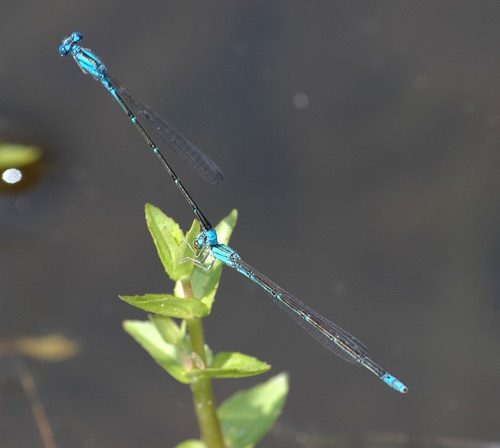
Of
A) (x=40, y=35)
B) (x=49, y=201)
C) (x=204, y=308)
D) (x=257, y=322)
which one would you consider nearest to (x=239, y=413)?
(x=204, y=308)

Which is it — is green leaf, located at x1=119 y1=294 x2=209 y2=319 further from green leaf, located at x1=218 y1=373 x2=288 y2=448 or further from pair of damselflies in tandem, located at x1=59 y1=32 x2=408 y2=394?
green leaf, located at x1=218 y1=373 x2=288 y2=448

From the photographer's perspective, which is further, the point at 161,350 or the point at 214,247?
the point at 214,247

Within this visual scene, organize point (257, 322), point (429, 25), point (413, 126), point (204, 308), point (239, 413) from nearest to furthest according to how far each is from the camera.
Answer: point (204, 308)
point (239, 413)
point (257, 322)
point (413, 126)
point (429, 25)

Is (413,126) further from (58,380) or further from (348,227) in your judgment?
(58,380)

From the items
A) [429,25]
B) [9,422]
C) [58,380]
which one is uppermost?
[429,25]

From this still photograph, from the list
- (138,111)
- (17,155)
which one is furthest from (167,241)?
(17,155)

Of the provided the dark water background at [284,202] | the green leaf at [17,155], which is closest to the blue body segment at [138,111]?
the dark water background at [284,202]

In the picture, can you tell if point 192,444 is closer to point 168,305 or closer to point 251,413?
point 251,413
